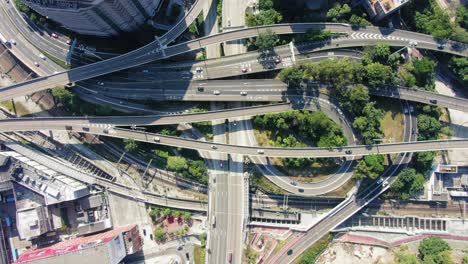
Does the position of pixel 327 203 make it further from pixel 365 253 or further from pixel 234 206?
pixel 234 206

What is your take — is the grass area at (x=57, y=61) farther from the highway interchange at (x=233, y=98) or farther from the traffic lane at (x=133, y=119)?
the traffic lane at (x=133, y=119)

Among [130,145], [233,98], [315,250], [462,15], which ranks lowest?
[315,250]

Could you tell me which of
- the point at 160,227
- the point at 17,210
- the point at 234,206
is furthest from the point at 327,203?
the point at 17,210

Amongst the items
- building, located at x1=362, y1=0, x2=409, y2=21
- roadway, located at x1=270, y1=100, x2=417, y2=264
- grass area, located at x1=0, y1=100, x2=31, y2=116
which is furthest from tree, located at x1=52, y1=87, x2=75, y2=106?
building, located at x1=362, y1=0, x2=409, y2=21

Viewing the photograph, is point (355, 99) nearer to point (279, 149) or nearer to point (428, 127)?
point (428, 127)

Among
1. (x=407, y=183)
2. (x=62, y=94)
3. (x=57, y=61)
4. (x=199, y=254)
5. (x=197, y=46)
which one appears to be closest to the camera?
(x=62, y=94)

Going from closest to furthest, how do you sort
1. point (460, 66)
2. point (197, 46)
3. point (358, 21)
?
point (460, 66)
point (358, 21)
point (197, 46)

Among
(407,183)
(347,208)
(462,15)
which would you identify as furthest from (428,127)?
(462,15)

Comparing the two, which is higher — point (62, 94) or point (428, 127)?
point (62, 94)
